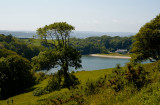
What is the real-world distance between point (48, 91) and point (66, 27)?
1138cm

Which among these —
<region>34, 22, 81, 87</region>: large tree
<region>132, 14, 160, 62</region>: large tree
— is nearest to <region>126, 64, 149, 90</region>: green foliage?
<region>34, 22, 81, 87</region>: large tree

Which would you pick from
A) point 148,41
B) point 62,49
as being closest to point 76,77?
point 62,49

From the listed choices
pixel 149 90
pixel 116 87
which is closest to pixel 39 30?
pixel 116 87

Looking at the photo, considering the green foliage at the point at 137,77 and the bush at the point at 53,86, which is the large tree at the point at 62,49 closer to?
Answer: the bush at the point at 53,86

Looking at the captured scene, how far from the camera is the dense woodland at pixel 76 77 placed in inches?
432

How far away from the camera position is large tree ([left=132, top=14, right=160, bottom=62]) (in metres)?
37.0

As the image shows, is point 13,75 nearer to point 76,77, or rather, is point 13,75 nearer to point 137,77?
point 76,77

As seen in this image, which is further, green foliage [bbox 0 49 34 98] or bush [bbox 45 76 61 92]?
green foliage [bbox 0 49 34 98]

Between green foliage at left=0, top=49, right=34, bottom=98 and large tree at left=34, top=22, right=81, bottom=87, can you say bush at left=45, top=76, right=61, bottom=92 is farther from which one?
green foliage at left=0, top=49, right=34, bottom=98

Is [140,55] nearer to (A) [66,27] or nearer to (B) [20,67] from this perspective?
(A) [66,27]

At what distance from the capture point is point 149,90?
33.9 ft

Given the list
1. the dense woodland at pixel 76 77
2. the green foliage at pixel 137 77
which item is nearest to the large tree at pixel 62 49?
the dense woodland at pixel 76 77

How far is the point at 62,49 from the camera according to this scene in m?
26.7

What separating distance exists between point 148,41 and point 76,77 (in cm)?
1847
